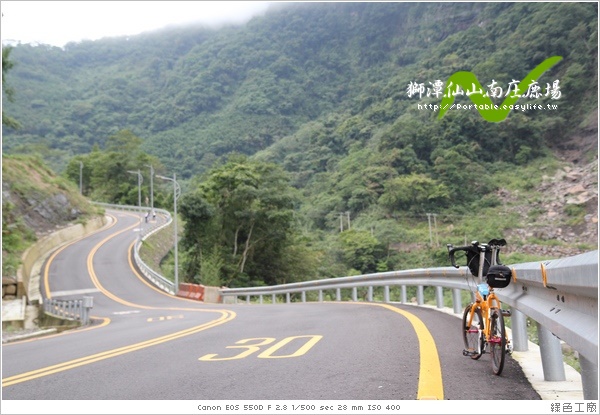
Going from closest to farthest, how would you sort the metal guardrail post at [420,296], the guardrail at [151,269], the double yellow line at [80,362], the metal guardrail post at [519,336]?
1. the metal guardrail post at [519,336]
2. the double yellow line at [80,362]
3. the metal guardrail post at [420,296]
4. the guardrail at [151,269]

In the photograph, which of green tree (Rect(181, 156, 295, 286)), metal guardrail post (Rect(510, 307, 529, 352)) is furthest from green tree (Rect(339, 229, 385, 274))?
metal guardrail post (Rect(510, 307, 529, 352))

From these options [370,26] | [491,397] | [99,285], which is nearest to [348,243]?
[99,285]

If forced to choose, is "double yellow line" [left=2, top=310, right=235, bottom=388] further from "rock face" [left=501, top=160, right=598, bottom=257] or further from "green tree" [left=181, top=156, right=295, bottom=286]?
"green tree" [left=181, top=156, right=295, bottom=286]

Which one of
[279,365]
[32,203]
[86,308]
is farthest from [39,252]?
[279,365]

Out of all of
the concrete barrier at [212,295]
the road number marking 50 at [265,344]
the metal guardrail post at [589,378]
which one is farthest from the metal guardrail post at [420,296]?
the concrete barrier at [212,295]

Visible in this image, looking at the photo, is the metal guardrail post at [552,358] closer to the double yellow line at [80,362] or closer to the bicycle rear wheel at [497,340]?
the bicycle rear wheel at [497,340]

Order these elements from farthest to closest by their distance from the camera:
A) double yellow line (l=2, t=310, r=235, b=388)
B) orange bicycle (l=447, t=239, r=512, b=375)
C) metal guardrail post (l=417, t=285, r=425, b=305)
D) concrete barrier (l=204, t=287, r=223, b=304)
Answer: concrete barrier (l=204, t=287, r=223, b=304) → metal guardrail post (l=417, t=285, r=425, b=305) → double yellow line (l=2, t=310, r=235, b=388) → orange bicycle (l=447, t=239, r=512, b=375)

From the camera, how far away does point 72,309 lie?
22141 mm

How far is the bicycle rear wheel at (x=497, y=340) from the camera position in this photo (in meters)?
4.71

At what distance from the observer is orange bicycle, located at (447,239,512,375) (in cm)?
456

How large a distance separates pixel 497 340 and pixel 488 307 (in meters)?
0.33

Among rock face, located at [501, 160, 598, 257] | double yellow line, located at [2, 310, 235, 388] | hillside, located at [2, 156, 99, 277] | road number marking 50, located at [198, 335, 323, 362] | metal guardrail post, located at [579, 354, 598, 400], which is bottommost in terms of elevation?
double yellow line, located at [2, 310, 235, 388]

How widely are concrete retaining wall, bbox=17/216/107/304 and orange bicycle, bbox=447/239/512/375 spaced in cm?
2218

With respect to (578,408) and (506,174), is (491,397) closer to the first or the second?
(578,408)
